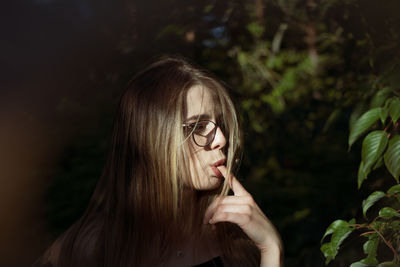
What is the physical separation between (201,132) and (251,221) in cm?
29

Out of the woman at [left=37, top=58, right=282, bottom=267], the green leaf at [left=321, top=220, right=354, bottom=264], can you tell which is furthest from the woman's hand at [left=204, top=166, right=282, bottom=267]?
the green leaf at [left=321, top=220, right=354, bottom=264]

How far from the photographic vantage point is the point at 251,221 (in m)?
1.13

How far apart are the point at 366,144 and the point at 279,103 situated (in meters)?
2.18

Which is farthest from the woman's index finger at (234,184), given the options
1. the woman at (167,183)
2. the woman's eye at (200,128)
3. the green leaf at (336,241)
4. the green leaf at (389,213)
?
the green leaf at (389,213)

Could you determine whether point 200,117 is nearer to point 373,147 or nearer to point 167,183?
point 167,183

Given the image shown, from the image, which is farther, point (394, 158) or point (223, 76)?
point (223, 76)

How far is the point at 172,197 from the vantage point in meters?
1.26

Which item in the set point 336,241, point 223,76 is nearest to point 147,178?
point 336,241

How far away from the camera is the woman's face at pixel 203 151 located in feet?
4.00

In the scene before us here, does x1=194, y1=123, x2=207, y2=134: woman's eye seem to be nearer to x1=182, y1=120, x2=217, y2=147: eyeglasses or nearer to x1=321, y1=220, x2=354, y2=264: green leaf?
x1=182, y1=120, x2=217, y2=147: eyeglasses

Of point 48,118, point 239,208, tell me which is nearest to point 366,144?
point 239,208

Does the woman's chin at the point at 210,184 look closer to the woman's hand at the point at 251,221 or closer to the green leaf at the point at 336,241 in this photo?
the woman's hand at the point at 251,221

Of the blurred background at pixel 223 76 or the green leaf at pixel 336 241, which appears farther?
the blurred background at pixel 223 76

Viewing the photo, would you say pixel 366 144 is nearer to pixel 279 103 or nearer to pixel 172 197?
pixel 172 197
